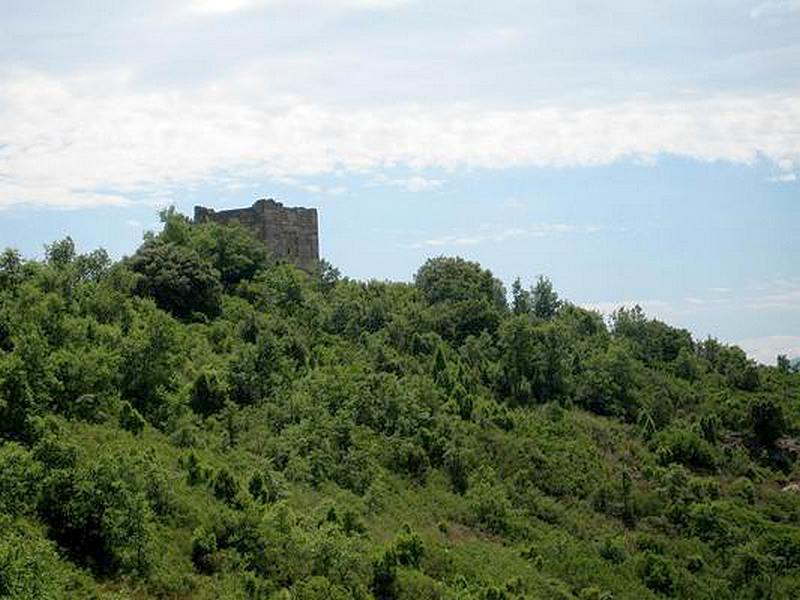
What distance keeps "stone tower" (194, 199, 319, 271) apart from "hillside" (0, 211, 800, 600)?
3308mm

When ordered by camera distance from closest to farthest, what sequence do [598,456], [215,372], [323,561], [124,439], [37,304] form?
[323,561] < [124,439] < [37,304] < [215,372] < [598,456]

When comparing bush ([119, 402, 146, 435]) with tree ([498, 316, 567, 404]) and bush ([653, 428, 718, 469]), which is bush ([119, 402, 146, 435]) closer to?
tree ([498, 316, 567, 404])

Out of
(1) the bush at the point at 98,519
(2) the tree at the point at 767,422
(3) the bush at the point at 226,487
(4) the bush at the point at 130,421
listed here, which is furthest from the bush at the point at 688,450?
(1) the bush at the point at 98,519

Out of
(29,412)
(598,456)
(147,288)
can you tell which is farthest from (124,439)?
(598,456)

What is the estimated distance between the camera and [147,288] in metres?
45.8

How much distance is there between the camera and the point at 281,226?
58.9 metres

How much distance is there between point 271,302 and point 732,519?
831 inches

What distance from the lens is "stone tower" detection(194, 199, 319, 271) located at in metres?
58.1

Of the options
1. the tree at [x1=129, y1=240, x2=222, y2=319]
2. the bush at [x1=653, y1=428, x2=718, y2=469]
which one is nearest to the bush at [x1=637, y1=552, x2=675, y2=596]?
the bush at [x1=653, y1=428, x2=718, y2=469]

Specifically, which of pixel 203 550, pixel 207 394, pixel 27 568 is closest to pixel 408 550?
pixel 203 550

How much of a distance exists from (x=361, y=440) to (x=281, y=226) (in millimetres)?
23262

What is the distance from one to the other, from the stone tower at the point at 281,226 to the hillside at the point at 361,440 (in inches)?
130

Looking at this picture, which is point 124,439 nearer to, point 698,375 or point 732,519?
point 732,519

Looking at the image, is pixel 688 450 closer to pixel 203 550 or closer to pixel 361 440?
pixel 361 440
